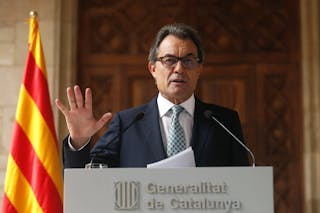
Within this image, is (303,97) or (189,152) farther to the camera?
(303,97)

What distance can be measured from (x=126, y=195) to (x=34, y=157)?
1.99 meters

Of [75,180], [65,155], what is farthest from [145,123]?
[75,180]

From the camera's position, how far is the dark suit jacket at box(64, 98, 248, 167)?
7.94 ft

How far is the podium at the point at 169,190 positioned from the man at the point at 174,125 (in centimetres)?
47

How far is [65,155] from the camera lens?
89.1 inches

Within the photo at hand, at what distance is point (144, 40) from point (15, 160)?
168cm

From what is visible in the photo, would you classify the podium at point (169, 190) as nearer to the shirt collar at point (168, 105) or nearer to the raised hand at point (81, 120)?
the raised hand at point (81, 120)

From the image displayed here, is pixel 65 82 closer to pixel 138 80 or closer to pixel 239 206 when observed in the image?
pixel 138 80

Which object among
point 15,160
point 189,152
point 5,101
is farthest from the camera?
point 5,101

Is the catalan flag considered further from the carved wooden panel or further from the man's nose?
the man's nose

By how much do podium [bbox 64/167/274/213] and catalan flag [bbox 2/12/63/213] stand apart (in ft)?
5.87

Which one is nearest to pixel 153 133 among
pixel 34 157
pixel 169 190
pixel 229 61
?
pixel 169 190

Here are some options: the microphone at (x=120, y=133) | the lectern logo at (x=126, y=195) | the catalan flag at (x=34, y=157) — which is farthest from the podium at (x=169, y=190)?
the catalan flag at (x=34, y=157)

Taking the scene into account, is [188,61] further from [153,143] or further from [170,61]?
[153,143]
